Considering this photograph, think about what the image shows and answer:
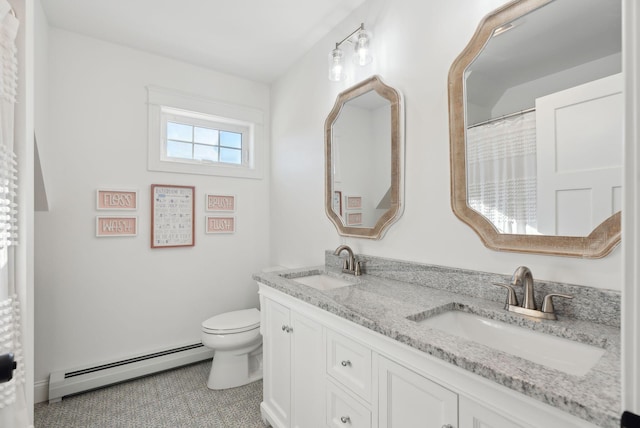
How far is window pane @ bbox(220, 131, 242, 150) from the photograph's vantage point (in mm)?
2885

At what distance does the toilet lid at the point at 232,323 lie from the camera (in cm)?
217

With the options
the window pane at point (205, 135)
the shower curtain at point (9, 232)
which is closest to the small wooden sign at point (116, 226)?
the window pane at point (205, 135)

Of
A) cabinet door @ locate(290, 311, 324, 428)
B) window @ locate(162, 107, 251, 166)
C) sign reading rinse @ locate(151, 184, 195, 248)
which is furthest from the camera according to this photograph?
window @ locate(162, 107, 251, 166)

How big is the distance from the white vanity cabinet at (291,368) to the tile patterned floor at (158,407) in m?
0.28

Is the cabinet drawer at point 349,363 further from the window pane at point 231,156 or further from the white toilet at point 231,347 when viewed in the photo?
the window pane at point 231,156

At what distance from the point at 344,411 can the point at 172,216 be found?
2013mm

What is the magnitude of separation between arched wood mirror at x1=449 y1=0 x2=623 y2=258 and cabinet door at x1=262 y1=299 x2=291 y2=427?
1050 millimetres

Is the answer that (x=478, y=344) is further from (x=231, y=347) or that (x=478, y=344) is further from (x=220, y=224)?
(x=220, y=224)

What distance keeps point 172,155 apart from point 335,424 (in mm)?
2340

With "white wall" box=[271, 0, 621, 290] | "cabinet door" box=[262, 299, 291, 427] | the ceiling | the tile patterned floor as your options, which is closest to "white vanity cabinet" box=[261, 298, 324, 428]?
"cabinet door" box=[262, 299, 291, 427]

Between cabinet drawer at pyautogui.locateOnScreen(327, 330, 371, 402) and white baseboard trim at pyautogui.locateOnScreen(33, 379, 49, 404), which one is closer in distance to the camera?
cabinet drawer at pyautogui.locateOnScreen(327, 330, 371, 402)

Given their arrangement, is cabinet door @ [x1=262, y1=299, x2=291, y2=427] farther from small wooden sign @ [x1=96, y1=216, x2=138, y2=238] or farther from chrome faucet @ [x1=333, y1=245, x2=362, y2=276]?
small wooden sign @ [x1=96, y1=216, x2=138, y2=238]

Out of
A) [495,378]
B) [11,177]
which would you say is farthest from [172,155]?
[495,378]

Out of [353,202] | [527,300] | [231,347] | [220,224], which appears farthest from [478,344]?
[220,224]
